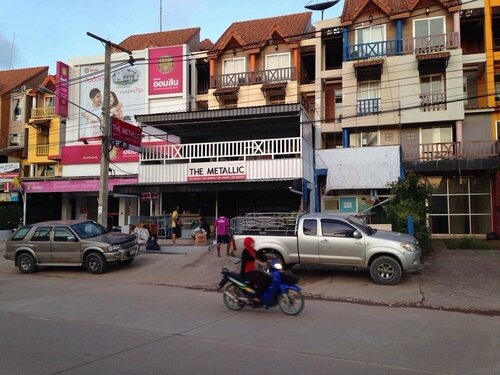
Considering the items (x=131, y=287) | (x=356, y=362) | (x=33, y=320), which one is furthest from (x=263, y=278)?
(x=131, y=287)

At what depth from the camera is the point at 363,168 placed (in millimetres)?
22125

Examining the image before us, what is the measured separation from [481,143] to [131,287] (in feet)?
72.1

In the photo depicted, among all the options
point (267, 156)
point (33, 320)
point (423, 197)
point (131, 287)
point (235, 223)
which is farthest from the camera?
point (267, 156)

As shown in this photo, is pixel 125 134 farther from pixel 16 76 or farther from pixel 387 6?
pixel 16 76

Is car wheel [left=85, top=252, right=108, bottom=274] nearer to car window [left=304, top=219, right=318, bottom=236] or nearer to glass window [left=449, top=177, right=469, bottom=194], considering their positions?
car window [left=304, top=219, right=318, bottom=236]

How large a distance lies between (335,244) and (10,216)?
26930mm

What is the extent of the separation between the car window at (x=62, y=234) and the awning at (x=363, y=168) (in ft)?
38.9

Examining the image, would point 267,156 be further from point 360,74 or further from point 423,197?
point 360,74

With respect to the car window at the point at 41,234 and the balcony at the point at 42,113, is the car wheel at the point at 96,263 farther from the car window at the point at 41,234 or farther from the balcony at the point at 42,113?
the balcony at the point at 42,113

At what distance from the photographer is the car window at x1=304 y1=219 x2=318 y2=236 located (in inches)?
536

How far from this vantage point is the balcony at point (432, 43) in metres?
27.9

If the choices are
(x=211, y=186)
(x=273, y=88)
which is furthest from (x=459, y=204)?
(x=211, y=186)

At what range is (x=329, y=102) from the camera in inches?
1249

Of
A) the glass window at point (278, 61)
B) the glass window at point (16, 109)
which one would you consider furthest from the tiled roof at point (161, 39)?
the glass window at point (16, 109)
